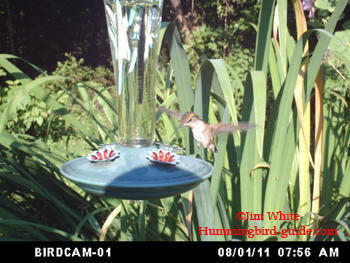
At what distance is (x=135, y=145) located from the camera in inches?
47.2

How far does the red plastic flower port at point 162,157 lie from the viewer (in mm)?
941

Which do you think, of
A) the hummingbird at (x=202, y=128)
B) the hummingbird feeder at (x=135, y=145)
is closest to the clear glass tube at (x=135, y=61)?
the hummingbird feeder at (x=135, y=145)

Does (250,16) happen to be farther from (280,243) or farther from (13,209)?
(13,209)

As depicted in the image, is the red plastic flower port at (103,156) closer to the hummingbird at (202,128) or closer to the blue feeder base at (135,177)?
the blue feeder base at (135,177)

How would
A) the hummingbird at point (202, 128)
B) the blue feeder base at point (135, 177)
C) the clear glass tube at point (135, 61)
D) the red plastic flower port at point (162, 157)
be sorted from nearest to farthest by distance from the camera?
the blue feeder base at point (135, 177) < the red plastic flower port at point (162, 157) < the clear glass tube at point (135, 61) < the hummingbird at point (202, 128)

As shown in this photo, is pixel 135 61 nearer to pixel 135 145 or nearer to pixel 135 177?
pixel 135 145

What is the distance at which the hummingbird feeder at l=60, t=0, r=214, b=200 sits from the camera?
2.72 ft

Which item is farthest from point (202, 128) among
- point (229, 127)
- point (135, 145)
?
point (135, 145)

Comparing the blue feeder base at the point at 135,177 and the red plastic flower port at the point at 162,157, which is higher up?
the red plastic flower port at the point at 162,157

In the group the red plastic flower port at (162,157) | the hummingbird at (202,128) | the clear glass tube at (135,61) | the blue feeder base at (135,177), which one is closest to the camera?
the blue feeder base at (135,177)

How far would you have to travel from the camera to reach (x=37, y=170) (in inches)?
57.3

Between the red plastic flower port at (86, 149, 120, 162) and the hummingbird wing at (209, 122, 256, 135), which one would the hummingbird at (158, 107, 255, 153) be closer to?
the hummingbird wing at (209, 122, 256, 135)

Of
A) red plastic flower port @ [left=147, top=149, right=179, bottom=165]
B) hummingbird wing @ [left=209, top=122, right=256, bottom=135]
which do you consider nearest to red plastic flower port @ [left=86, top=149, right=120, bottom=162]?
red plastic flower port @ [left=147, top=149, right=179, bottom=165]

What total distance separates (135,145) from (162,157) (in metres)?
0.28
